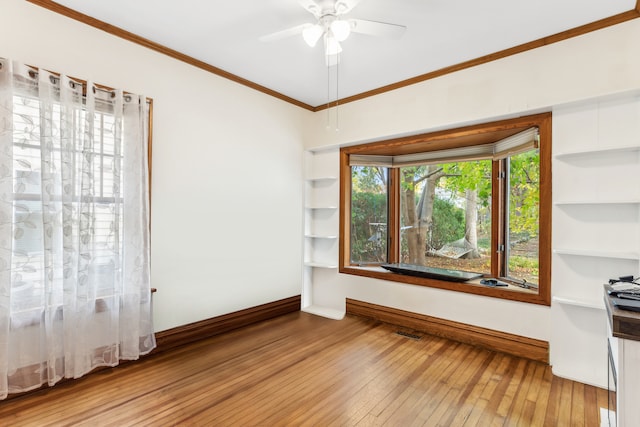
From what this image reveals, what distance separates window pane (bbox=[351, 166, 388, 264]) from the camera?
4.39 metres

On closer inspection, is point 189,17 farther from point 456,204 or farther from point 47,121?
point 456,204

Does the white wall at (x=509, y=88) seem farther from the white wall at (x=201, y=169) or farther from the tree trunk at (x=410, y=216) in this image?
the white wall at (x=201, y=169)

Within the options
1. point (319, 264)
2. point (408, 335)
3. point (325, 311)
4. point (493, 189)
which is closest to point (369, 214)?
point (319, 264)

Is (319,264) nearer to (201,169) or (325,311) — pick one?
(325,311)

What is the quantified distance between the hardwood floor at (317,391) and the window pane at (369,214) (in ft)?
4.89

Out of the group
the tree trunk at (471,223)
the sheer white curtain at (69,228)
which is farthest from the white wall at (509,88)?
the sheer white curtain at (69,228)

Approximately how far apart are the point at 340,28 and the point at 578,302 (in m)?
2.70

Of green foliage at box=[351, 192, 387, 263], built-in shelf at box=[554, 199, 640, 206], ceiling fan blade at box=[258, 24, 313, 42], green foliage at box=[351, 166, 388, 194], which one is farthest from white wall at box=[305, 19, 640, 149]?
ceiling fan blade at box=[258, 24, 313, 42]

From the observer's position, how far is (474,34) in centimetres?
267

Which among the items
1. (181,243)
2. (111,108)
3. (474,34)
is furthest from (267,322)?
(474,34)

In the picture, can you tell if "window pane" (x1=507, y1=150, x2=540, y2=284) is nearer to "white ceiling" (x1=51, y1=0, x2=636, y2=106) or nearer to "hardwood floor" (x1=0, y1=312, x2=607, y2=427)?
"hardwood floor" (x1=0, y1=312, x2=607, y2=427)

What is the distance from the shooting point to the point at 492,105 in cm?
299

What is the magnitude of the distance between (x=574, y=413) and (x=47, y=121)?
13.3 feet

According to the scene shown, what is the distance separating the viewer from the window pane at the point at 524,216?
314 cm
